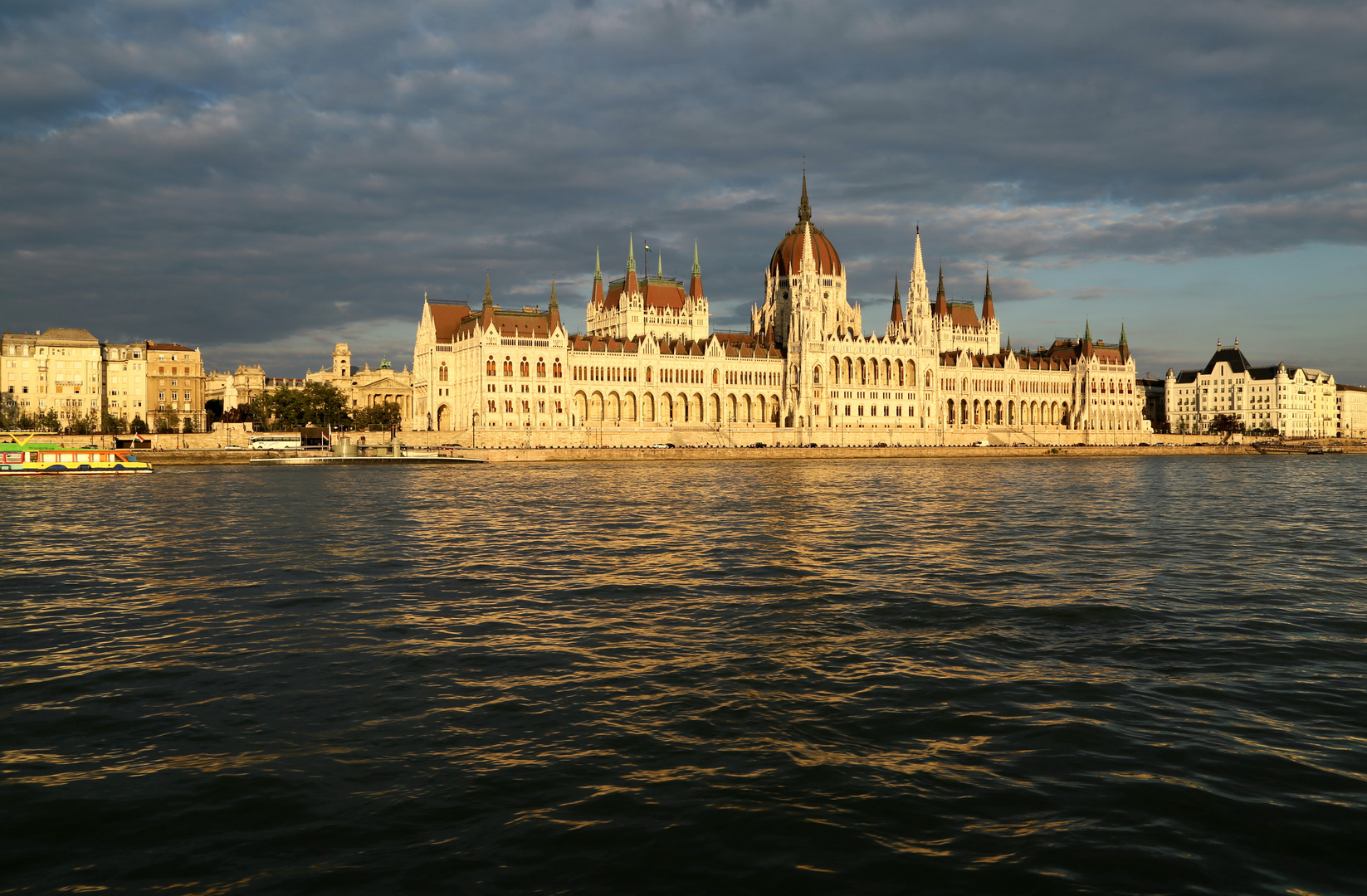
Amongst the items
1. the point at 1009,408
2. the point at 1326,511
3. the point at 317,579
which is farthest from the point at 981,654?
the point at 1009,408

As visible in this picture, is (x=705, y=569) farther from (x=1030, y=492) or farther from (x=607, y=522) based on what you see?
(x=1030, y=492)

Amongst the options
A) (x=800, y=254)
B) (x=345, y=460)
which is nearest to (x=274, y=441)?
(x=345, y=460)

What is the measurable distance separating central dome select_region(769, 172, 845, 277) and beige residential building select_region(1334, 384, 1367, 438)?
116 m

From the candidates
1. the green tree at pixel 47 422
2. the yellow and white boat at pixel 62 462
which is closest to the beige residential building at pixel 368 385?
the green tree at pixel 47 422

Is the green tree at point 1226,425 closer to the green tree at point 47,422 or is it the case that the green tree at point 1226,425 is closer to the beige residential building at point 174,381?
the beige residential building at point 174,381

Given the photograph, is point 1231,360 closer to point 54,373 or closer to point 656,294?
point 656,294

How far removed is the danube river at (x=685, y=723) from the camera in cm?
708

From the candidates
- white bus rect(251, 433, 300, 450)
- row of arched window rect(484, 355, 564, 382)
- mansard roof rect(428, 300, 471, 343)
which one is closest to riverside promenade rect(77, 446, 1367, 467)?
white bus rect(251, 433, 300, 450)

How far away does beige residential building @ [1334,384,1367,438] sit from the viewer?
189 meters

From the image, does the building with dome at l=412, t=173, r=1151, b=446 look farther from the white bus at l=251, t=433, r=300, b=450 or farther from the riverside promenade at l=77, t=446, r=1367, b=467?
the white bus at l=251, t=433, r=300, b=450

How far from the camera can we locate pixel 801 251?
139 metres

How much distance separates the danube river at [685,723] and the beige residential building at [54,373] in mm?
118108

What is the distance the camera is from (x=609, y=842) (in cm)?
736

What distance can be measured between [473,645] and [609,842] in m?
6.91
